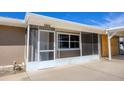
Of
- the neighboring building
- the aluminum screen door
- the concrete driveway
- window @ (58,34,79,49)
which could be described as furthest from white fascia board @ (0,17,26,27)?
the concrete driveway

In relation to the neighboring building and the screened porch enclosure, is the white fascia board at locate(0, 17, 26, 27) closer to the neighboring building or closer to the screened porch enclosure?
Result: the neighboring building

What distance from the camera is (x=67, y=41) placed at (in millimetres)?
6969

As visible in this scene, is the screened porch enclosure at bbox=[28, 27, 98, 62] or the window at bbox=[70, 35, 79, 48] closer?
the screened porch enclosure at bbox=[28, 27, 98, 62]

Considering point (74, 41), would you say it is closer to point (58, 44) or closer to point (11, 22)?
point (58, 44)

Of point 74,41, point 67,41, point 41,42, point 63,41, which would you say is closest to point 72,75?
point 41,42

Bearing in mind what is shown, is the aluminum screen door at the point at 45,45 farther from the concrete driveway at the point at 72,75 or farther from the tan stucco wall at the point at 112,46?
the tan stucco wall at the point at 112,46

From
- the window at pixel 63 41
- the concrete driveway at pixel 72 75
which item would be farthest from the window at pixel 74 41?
the concrete driveway at pixel 72 75

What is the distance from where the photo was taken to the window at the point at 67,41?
656 centimetres

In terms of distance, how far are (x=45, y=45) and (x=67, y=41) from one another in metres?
1.92

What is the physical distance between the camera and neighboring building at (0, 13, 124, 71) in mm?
5215
